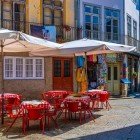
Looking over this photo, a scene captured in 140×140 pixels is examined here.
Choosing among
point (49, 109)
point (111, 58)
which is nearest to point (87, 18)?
point (111, 58)

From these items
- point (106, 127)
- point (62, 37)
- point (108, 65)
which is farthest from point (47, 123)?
point (108, 65)

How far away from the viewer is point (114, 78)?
2773 cm

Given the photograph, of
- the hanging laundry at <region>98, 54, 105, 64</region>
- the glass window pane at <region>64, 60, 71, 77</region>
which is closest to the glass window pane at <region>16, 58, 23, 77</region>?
the glass window pane at <region>64, 60, 71, 77</region>

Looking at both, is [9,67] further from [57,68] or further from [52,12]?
[52,12]

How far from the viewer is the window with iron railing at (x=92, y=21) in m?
25.5

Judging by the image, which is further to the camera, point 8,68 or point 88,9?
point 88,9

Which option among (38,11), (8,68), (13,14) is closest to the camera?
(8,68)

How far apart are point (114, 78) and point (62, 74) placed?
5.74 metres

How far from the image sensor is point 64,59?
23.6 m

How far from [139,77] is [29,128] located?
24.1 metres

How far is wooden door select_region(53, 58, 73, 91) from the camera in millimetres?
22891

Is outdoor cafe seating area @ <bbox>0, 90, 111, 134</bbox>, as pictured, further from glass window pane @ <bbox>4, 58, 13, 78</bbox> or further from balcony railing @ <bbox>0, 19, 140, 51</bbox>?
balcony railing @ <bbox>0, 19, 140, 51</bbox>

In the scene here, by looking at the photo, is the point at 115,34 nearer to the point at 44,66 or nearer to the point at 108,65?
the point at 108,65

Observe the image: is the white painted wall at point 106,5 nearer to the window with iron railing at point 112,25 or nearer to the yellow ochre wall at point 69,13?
the window with iron railing at point 112,25
